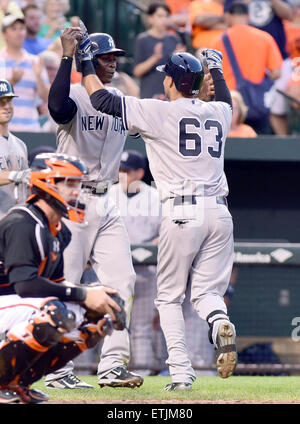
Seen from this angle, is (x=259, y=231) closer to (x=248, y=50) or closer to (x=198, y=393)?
(x=248, y=50)

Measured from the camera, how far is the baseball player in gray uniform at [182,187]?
20.0 feet

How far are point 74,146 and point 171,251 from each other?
97 cm

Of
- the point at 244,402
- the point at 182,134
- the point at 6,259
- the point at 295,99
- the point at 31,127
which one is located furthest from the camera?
the point at 295,99

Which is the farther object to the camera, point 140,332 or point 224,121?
point 140,332

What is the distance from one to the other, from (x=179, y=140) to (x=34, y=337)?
1.94 m

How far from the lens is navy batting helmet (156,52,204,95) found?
614 centimetres

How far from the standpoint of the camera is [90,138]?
6.46 meters

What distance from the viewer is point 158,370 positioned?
27.8ft

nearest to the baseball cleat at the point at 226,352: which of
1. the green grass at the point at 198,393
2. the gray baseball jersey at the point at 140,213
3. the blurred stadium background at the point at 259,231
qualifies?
the green grass at the point at 198,393

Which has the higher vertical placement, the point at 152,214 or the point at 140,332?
the point at 152,214

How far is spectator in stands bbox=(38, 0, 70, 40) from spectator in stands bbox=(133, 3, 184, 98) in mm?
1073

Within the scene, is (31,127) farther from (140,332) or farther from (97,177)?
(97,177)

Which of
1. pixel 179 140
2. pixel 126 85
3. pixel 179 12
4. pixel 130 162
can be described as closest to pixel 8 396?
pixel 179 140

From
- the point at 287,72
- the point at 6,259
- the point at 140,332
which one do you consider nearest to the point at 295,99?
the point at 287,72
